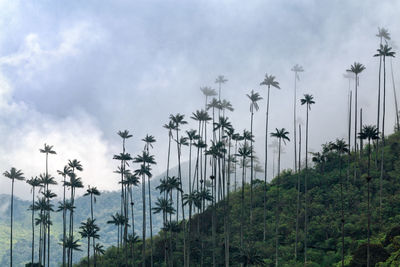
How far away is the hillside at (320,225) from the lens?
60.5 meters

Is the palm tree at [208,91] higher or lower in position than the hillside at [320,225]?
higher

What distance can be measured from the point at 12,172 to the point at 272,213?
180 feet

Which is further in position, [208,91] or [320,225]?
[208,91]

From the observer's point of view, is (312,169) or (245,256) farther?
(312,169)

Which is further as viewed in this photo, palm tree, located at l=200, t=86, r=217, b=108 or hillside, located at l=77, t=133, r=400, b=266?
palm tree, located at l=200, t=86, r=217, b=108

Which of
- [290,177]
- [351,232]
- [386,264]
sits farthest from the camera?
[290,177]

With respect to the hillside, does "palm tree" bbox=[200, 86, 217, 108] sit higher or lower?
higher

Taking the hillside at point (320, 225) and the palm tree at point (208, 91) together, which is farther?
the palm tree at point (208, 91)

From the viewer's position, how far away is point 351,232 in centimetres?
6788

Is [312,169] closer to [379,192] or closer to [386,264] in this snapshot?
[379,192]

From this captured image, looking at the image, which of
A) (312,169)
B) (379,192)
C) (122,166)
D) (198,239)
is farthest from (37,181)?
(379,192)

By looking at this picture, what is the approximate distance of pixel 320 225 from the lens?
72.4 m

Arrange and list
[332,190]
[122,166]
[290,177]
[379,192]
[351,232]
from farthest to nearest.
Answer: [290,177] → [122,166] → [332,190] → [379,192] → [351,232]

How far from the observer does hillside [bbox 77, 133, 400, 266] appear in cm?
6047
